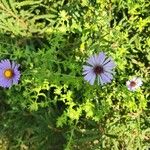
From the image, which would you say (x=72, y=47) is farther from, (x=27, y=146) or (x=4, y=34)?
(x=27, y=146)

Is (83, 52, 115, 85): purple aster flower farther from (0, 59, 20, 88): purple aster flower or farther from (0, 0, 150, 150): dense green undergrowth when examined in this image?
(0, 59, 20, 88): purple aster flower

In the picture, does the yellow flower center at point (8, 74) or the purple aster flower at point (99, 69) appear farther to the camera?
the yellow flower center at point (8, 74)

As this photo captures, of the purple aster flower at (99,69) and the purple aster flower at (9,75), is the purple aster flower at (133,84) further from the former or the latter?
the purple aster flower at (9,75)

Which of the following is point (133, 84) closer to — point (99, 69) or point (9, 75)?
point (99, 69)

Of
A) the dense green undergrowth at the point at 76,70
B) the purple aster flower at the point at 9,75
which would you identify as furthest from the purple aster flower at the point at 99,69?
the purple aster flower at the point at 9,75

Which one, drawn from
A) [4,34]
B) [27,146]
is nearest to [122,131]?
[27,146]

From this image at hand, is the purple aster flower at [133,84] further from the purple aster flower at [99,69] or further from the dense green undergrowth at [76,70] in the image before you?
the purple aster flower at [99,69]
